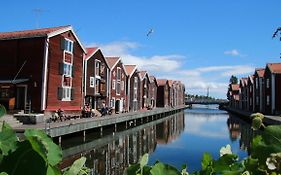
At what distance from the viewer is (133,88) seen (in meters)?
66.5

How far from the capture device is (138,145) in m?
33.5

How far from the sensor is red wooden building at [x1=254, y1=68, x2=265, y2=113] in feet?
203

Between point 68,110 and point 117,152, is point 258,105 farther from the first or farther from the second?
point 117,152

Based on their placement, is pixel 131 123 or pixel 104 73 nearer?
pixel 104 73

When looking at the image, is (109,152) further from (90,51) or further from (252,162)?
(252,162)

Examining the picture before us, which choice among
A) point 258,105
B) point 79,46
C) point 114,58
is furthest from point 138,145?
point 258,105

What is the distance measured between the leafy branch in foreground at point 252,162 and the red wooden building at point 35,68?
3214 cm

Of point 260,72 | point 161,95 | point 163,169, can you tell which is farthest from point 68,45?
point 161,95

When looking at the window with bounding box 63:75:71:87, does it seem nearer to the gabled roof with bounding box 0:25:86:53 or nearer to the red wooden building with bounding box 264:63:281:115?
the gabled roof with bounding box 0:25:86:53

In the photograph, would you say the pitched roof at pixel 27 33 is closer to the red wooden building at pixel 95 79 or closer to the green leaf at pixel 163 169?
the red wooden building at pixel 95 79

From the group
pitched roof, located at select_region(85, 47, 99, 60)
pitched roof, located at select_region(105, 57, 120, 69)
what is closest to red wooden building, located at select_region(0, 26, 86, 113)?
pitched roof, located at select_region(85, 47, 99, 60)

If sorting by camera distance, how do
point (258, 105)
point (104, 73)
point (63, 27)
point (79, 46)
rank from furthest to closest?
point (258, 105)
point (104, 73)
point (79, 46)
point (63, 27)

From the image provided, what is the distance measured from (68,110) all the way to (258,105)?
1601 inches

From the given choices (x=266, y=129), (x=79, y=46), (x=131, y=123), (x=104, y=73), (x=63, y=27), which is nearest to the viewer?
(x=266, y=129)
